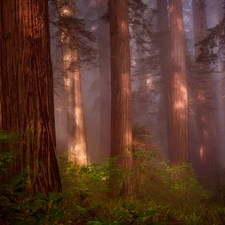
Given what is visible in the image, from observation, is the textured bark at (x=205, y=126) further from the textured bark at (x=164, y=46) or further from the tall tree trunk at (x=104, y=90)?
the tall tree trunk at (x=104, y=90)

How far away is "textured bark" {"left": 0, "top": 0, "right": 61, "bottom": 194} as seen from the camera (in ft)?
12.3

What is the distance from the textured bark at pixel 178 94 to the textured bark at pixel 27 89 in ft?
27.8

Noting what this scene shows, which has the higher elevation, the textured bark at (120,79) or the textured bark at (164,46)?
the textured bark at (164,46)

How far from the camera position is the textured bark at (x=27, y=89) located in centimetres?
376

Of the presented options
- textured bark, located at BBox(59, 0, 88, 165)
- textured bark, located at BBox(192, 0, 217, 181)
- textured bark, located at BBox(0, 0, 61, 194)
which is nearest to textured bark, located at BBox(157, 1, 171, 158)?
textured bark, located at BBox(192, 0, 217, 181)

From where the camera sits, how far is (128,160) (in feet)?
23.2

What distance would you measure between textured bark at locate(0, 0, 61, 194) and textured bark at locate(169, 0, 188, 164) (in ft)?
27.8

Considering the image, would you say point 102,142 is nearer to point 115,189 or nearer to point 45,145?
point 115,189

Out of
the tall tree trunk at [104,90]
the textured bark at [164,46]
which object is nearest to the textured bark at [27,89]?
the textured bark at [164,46]

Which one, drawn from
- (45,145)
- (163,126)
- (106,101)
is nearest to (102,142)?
(106,101)

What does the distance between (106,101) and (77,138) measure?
7.66 meters

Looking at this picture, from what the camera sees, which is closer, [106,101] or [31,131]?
[31,131]

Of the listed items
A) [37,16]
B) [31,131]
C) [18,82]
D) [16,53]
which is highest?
[37,16]

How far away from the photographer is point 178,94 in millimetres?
12086
